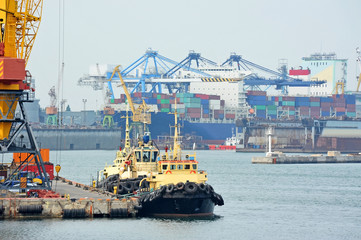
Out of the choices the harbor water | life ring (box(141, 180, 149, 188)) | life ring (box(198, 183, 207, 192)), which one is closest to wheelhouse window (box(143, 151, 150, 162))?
life ring (box(141, 180, 149, 188))

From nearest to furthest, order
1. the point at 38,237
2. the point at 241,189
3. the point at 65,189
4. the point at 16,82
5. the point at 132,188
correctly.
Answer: the point at 38,237, the point at 16,82, the point at 132,188, the point at 65,189, the point at 241,189

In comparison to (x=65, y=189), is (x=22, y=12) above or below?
above

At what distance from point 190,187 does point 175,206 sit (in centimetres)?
149

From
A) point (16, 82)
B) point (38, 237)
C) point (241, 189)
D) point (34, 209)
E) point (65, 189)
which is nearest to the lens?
point (38, 237)

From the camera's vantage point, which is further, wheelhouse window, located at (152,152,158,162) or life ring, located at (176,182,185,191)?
wheelhouse window, located at (152,152,158,162)

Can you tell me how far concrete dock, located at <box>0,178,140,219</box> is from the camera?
5053cm

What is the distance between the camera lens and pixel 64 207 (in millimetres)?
50906

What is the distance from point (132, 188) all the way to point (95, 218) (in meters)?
6.96

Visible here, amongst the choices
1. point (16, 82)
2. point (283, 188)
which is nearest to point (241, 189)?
point (283, 188)

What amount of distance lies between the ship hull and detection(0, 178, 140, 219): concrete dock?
0.80 metres

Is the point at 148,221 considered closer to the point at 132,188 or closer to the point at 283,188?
the point at 132,188

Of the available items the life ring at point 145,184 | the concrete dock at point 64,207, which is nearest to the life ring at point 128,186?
the life ring at point 145,184

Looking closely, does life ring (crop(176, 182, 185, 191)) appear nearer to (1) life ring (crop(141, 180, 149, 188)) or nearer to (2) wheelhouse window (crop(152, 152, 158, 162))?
(1) life ring (crop(141, 180, 149, 188))

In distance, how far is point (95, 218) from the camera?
51.3 m
